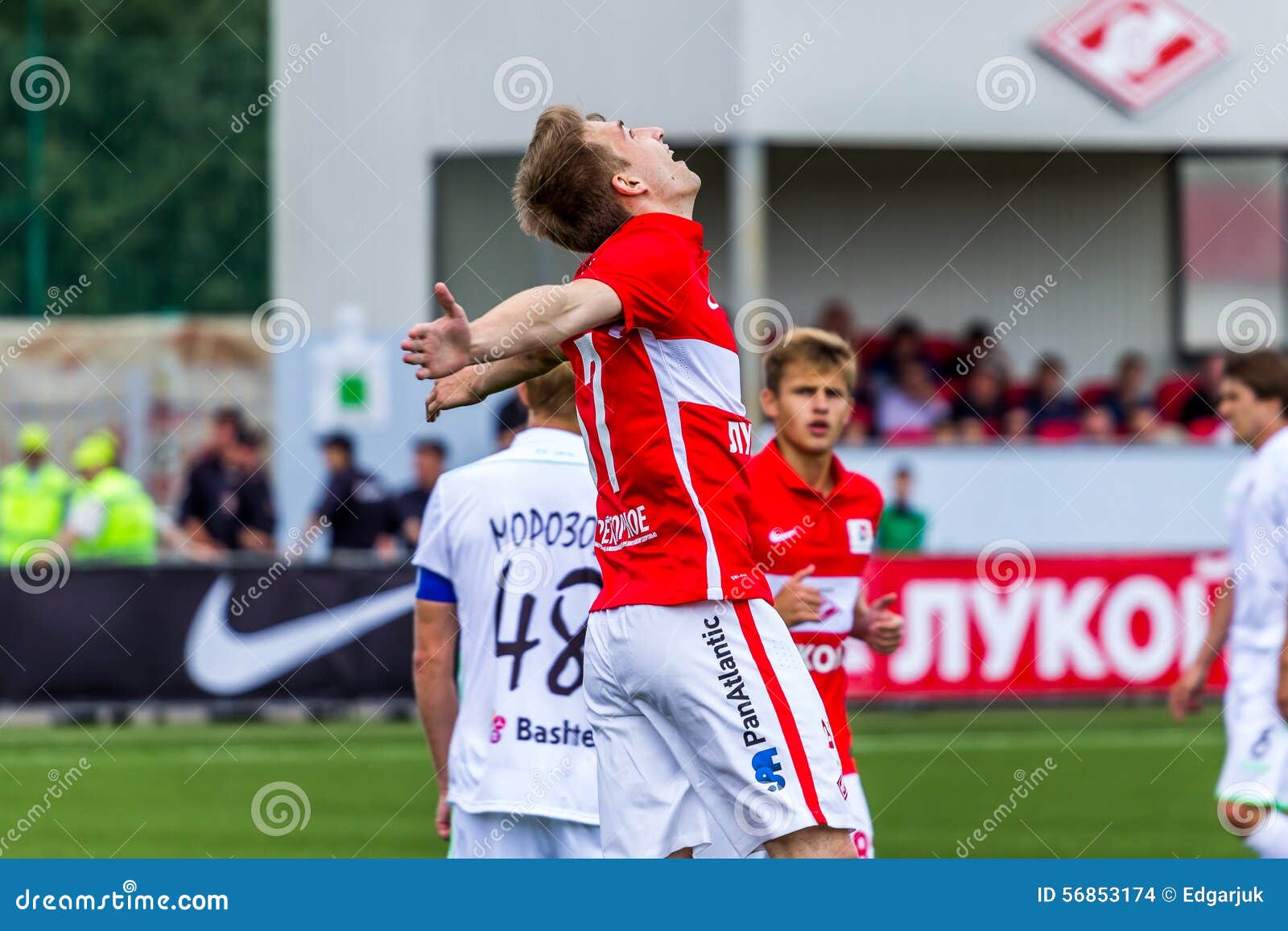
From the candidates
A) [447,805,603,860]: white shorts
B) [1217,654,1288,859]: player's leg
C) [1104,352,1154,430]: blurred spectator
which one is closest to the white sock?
[1217,654,1288,859]: player's leg

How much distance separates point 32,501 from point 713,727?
13039 millimetres

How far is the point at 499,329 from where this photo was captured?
3605 millimetres

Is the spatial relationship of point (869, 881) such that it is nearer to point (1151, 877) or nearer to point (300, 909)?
point (1151, 877)

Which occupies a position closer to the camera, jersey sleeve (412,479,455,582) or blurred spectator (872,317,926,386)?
jersey sleeve (412,479,455,582)

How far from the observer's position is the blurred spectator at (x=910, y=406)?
738 inches

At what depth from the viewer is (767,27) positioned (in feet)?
60.1

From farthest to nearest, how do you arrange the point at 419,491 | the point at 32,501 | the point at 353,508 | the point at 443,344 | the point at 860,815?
the point at 419,491 < the point at 353,508 < the point at 32,501 < the point at 860,815 < the point at 443,344

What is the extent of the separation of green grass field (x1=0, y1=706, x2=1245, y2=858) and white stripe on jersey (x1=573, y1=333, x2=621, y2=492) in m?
4.90

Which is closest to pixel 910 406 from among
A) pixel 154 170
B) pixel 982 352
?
pixel 982 352

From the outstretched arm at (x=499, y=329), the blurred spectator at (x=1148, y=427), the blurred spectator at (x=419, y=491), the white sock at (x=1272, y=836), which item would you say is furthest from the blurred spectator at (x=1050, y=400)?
the outstretched arm at (x=499, y=329)

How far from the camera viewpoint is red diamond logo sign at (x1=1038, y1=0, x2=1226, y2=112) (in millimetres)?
19312

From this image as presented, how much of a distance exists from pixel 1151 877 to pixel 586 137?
198 centimetres

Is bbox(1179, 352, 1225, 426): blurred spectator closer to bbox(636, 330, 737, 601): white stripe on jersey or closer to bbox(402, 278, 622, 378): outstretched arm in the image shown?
bbox(636, 330, 737, 601): white stripe on jersey

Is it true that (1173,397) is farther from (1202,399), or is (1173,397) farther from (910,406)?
(910,406)
